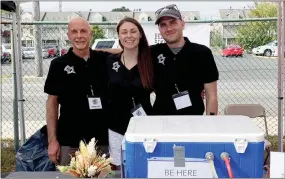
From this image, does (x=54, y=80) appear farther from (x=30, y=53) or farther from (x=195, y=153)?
(x=30, y=53)

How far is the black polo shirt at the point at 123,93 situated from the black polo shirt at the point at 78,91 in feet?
0.60

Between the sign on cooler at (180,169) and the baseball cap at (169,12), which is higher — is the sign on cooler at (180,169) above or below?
below

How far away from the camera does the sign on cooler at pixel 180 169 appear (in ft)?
4.88

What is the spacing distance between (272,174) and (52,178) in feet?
3.89

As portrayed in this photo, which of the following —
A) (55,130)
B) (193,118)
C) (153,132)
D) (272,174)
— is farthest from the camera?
(55,130)

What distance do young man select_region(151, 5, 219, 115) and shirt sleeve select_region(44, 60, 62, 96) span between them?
2.11 ft

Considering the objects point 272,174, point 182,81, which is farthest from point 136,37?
point 272,174

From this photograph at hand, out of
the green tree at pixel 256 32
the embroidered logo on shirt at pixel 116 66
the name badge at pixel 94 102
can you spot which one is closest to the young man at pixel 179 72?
the embroidered logo on shirt at pixel 116 66

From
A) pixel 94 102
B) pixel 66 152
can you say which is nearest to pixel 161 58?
pixel 94 102

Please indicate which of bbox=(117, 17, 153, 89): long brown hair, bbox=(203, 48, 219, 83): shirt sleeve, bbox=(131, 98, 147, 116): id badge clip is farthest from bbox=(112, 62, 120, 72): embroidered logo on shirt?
bbox=(203, 48, 219, 83): shirt sleeve

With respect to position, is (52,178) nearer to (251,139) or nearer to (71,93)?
(71,93)

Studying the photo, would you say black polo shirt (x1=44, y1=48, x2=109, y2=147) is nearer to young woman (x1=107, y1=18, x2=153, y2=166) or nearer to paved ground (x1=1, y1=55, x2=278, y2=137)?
young woman (x1=107, y1=18, x2=153, y2=166)

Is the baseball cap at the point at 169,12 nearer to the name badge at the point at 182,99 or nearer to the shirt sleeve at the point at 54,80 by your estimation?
the name badge at the point at 182,99

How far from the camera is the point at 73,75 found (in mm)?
2633
